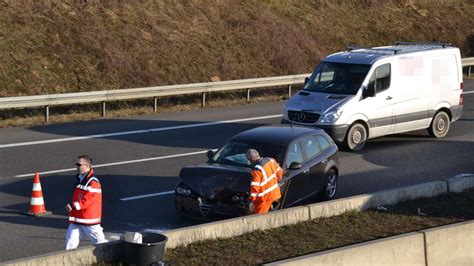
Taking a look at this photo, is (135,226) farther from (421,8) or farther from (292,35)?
(421,8)

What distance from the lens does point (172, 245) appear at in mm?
11453

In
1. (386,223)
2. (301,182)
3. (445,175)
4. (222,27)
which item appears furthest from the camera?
(222,27)

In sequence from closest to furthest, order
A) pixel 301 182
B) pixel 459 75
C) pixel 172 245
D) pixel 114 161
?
1. pixel 172 245
2. pixel 301 182
3. pixel 114 161
4. pixel 459 75

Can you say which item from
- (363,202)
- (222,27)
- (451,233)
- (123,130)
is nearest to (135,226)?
(363,202)

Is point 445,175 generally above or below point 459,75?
below

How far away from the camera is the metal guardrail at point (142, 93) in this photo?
23.7 m

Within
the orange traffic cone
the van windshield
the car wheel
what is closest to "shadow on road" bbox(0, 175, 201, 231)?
the orange traffic cone

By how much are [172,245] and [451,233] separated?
3722mm

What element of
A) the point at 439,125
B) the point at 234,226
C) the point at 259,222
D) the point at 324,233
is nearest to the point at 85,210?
the point at 234,226

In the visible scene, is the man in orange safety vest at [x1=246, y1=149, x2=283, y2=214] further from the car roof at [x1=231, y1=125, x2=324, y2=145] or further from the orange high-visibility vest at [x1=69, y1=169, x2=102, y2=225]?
the orange high-visibility vest at [x1=69, y1=169, x2=102, y2=225]

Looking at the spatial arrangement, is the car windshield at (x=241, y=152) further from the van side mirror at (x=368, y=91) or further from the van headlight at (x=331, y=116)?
the van side mirror at (x=368, y=91)

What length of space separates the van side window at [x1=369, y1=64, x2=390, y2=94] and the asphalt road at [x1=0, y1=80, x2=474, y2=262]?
1.42 m

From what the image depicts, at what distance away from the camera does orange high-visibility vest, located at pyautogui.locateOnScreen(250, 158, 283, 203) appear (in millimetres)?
12992

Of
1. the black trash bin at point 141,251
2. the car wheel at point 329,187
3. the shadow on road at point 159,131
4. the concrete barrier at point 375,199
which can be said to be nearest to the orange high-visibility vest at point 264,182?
the concrete barrier at point 375,199
